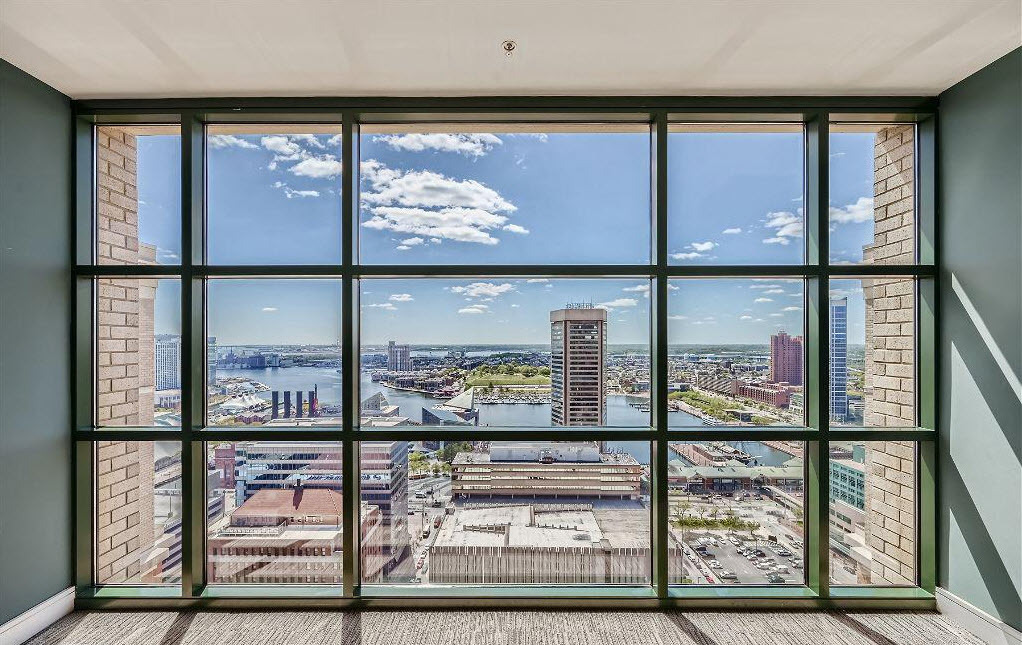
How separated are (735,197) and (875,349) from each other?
44.8 inches

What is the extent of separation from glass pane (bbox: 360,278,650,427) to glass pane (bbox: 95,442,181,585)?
116 cm

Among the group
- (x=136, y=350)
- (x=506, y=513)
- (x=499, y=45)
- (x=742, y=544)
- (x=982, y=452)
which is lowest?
(x=742, y=544)

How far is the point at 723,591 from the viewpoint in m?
2.53

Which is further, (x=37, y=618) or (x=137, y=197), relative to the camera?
(x=137, y=197)

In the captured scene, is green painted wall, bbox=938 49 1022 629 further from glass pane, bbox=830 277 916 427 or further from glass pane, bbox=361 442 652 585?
glass pane, bbox=361 442 652 585

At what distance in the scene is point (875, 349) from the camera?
259 cm

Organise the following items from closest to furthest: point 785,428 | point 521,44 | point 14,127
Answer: point 521,44 → point 14,127 → point 785,428

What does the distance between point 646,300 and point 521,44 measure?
1.43 meters

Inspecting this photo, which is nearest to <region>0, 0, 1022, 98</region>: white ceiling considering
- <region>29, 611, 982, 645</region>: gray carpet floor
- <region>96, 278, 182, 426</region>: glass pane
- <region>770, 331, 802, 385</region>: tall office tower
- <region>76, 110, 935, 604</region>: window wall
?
<region>76, 110, 935, 604</region>: window wall

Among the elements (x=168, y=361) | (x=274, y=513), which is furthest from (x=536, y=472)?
(x=168, y=361)

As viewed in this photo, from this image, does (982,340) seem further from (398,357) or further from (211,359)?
(211,359)

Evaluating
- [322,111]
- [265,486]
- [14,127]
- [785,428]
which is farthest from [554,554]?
[14,127]

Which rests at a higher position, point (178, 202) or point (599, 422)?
point (178, 202)

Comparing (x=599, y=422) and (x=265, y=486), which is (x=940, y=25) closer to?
(x=599, y=422)
